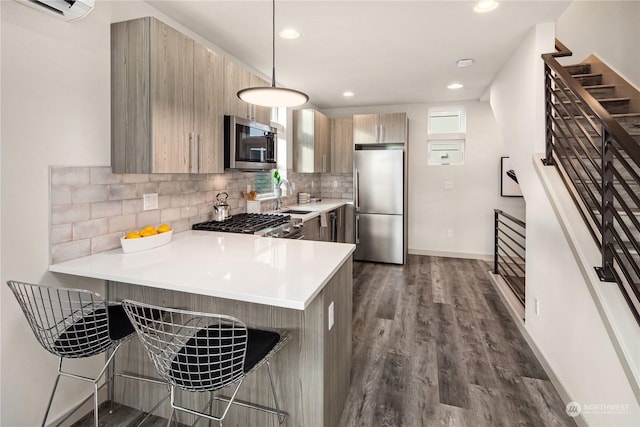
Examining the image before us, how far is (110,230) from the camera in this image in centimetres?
198

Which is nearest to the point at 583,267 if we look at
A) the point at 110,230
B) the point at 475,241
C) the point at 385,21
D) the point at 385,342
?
the point at 385,342

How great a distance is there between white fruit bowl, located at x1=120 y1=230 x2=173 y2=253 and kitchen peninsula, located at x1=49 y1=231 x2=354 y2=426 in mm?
44

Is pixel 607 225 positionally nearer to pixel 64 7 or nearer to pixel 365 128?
pixel 64 7

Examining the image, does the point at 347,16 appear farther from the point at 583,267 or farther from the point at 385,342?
the point at 385,342

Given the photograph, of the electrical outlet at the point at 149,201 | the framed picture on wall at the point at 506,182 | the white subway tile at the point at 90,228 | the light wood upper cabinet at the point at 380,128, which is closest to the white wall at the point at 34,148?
the white subway tile at the point at 90,228

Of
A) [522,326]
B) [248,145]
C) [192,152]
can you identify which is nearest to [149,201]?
[192,152]

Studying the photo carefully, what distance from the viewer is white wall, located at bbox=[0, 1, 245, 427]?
1.49m

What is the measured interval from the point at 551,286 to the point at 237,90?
2.76 m

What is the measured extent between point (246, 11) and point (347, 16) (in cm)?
76

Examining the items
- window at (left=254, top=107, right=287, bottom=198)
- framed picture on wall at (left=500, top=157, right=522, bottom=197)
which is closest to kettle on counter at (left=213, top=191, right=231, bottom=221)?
window at (left=254, top=107, right=287, bottom=198)

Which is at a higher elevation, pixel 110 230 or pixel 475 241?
pixel 110 230

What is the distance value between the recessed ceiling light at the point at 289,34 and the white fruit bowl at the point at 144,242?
6.19 ft

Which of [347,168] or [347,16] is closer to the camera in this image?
[347,16]

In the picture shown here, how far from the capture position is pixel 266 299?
1217 mm
